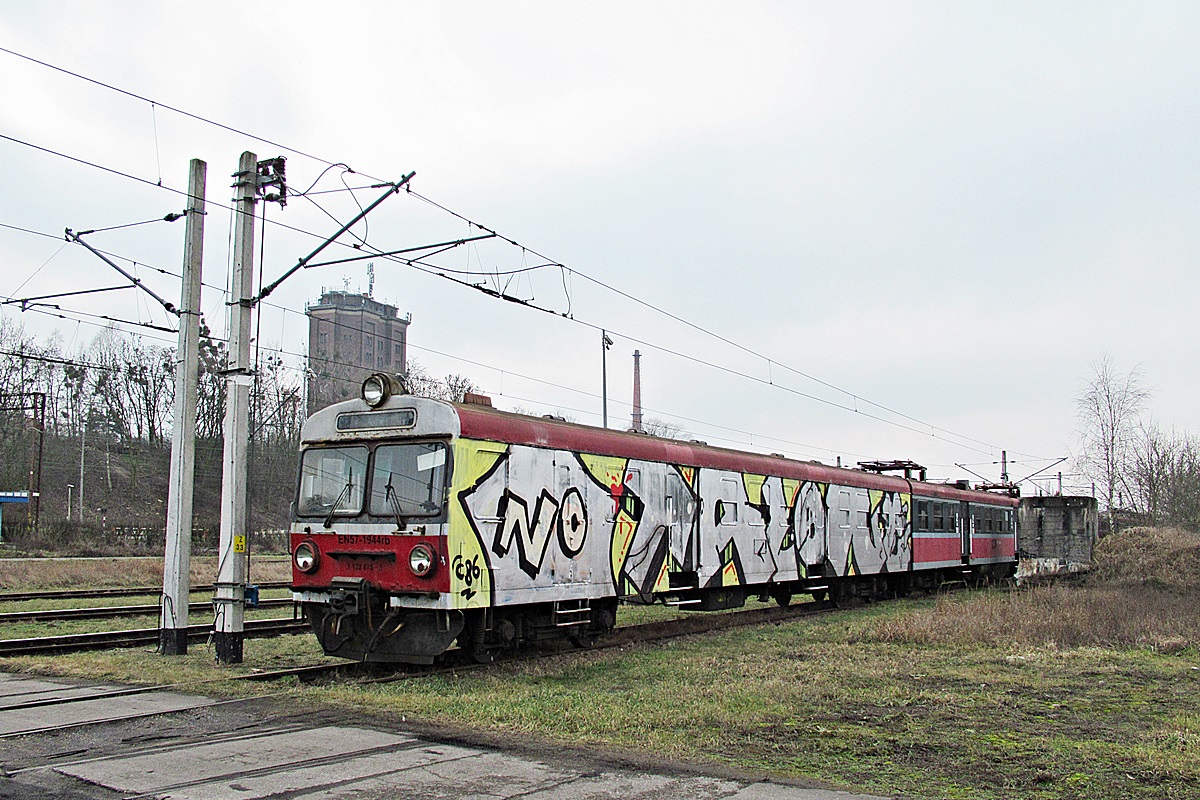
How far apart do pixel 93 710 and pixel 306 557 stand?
3154mm

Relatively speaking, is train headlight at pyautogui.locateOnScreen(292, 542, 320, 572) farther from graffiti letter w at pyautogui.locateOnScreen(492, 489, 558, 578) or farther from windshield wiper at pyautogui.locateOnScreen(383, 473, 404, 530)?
graffiti letter w at pyautogui.locateOnScreen(492, 489, 558, 578)

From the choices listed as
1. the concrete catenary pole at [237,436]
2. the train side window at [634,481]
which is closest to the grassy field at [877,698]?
the concrete catenary pole at [237,436]

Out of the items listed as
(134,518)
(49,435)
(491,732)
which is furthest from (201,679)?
(49,435)

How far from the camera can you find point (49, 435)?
52875 millimetres

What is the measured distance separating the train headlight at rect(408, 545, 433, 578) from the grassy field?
1.19 meters

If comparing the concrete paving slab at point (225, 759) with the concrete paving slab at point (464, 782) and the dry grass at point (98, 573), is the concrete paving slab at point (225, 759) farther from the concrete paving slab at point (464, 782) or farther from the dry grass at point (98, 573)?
the dry grass at point (98, 573)

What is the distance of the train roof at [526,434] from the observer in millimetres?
11117

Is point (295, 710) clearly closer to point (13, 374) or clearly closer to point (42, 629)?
point (42, 629)

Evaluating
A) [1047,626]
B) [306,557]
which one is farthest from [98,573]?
[1047,626]

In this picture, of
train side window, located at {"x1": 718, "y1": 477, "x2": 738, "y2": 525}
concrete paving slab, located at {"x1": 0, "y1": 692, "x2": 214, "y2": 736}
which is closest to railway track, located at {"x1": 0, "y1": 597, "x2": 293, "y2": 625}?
concrete paving slab, located at {"x1": 0, "y1": 692, "x2": 214, "y2": 736}

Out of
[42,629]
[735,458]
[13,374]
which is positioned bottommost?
[42,629]

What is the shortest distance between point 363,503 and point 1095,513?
1215 inches

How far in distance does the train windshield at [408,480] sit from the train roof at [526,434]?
0.21m

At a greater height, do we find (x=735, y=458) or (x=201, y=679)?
(x=735, y=458)
